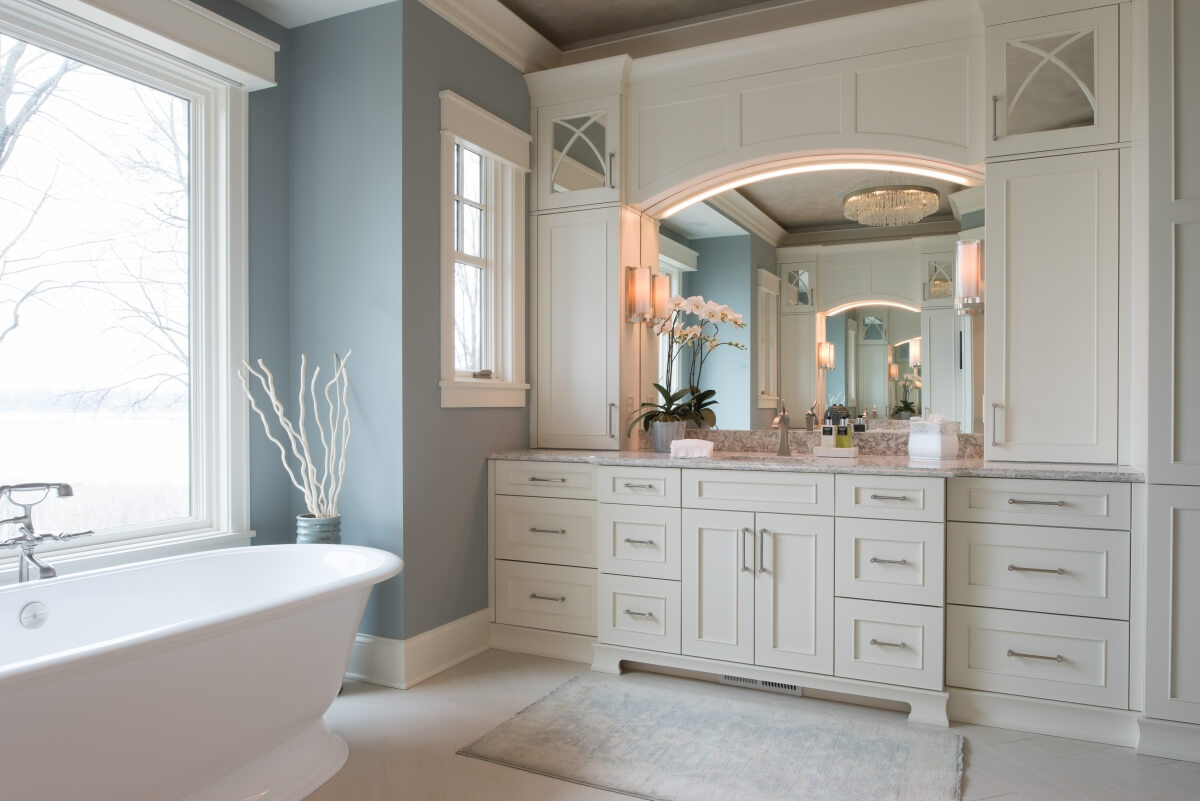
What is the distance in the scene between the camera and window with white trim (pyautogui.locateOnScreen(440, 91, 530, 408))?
337 cm

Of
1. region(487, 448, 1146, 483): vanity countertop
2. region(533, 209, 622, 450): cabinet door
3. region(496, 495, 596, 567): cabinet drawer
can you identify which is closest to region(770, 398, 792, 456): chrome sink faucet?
region(487, 448, 1146, 483): vanity countertop

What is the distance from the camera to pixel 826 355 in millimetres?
3562

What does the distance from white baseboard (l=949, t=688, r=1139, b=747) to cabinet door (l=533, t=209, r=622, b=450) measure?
180 centimetres

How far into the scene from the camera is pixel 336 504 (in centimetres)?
320

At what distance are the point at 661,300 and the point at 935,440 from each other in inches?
56.2

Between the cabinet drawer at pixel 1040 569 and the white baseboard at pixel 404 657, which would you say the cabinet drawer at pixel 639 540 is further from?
the cabinet drawer at pixel 1040 569

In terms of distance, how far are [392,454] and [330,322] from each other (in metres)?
0.64

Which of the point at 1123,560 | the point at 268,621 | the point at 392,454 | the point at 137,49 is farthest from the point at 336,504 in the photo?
the point at 1123,560

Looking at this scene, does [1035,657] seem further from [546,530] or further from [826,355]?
[546,530]

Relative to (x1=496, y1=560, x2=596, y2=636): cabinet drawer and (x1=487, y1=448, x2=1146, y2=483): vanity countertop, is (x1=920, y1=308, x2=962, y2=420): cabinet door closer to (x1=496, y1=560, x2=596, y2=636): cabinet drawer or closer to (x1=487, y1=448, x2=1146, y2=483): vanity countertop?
(x1=487, y1=448, x2=1146, y2=483): vanity countertop

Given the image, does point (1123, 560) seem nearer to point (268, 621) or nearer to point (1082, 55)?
point (1082, 55)

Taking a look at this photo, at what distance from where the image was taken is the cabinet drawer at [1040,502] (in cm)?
260

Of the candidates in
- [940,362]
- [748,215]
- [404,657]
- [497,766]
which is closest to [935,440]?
[940,362]

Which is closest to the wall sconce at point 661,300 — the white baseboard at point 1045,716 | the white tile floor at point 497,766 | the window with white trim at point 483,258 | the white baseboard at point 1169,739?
the window with white trim at point 483,258
